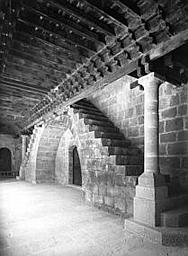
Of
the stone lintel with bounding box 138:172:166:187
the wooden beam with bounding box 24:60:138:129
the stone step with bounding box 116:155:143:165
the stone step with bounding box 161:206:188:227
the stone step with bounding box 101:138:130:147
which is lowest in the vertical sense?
the stone step with bounding box 161:206:188:227

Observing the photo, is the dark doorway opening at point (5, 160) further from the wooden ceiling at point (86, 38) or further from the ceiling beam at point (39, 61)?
the ceiling beam at point (39, 61)

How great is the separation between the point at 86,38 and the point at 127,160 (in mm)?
2593

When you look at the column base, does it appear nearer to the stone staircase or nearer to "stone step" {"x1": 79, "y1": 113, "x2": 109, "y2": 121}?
the stone staircase

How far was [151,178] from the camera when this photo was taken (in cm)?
304

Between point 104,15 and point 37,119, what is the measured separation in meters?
6.60

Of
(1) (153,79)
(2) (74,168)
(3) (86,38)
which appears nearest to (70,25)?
(3) (86,38)

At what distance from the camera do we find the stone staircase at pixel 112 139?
415 cm

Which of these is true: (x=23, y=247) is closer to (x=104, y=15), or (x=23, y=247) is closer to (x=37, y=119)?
(x=104, y=15)

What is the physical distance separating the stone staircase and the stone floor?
1.08 metres

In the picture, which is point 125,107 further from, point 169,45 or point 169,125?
point 169,45

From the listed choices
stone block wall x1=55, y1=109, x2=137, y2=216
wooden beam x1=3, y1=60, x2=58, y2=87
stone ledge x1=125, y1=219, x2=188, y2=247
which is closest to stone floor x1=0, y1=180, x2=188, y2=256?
stone ledge x1=125, y1=219, x2=188, y2=247

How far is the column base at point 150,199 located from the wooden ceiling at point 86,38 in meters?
1.78

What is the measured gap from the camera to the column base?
9.45ft

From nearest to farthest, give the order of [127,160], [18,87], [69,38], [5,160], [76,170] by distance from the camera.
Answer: [69,38]
[127,160]
[18,87]
[76,170]
[5,160]
